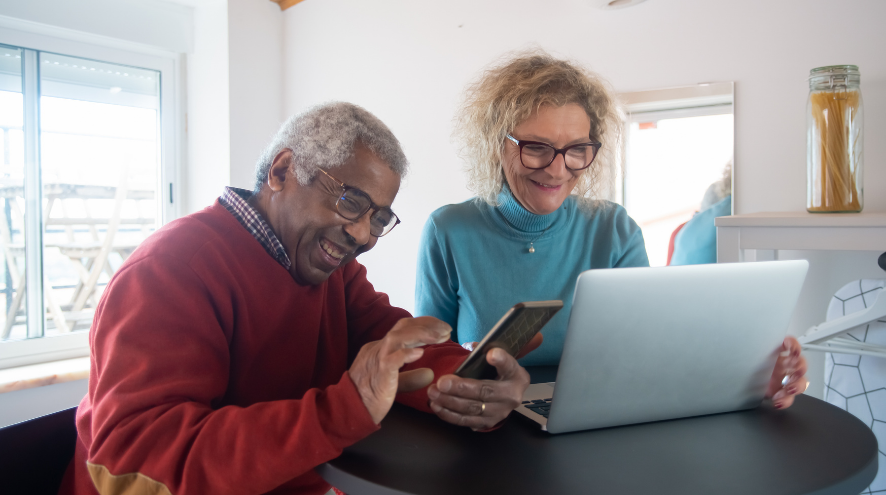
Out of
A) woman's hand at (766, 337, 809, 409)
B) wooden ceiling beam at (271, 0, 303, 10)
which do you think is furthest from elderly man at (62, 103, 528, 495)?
wooden ceiling beam at (271, 0, 303, 10)

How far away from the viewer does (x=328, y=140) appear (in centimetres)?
108

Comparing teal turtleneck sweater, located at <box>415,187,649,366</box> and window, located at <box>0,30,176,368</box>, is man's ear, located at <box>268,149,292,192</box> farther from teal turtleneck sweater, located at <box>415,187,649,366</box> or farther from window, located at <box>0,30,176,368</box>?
window, located at <box>0,30,176,368</box>

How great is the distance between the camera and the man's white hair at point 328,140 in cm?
108

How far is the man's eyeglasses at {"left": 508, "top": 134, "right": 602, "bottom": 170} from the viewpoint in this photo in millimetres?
1510

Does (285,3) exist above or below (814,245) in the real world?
above

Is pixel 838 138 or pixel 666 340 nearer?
pixel 666 340

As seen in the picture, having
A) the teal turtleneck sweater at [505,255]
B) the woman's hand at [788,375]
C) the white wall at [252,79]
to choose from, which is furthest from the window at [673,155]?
the white wall at [252,79]

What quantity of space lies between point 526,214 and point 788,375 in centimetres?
79

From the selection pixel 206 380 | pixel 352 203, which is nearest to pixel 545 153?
pixel 352 203

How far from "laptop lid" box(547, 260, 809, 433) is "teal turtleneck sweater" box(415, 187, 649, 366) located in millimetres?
703

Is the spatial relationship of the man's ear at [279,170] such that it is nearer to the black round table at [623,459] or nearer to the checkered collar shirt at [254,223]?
the checkered collar shirt at [254,223]

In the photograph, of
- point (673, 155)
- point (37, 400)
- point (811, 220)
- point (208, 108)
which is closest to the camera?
point (811, 220)

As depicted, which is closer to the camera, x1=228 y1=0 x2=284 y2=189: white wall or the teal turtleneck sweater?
the teal turtleneck sweater

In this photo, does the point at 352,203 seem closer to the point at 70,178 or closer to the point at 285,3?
the point at 70,178
